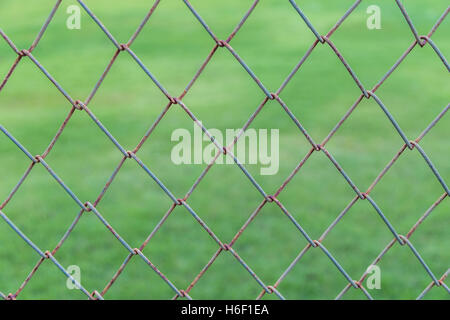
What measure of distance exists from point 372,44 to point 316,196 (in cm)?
314

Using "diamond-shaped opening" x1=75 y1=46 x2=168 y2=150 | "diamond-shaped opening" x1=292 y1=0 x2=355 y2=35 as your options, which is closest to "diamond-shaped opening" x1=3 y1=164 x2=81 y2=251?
"diamond-shaped opening" x1=75 y1=46 x2=168 y2=150

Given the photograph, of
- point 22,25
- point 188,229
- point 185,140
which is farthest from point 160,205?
point 22,25

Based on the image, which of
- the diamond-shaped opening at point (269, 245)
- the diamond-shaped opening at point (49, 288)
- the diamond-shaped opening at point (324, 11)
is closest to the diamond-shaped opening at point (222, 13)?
the diamond-shaped opening at point (324, 11)

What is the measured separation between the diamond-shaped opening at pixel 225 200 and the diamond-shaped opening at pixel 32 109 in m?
1.10

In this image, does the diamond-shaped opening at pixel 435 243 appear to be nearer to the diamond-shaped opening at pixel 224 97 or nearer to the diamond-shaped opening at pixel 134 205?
the diamond-shaped opening at pixel 134 205

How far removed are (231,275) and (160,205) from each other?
713 millimetres

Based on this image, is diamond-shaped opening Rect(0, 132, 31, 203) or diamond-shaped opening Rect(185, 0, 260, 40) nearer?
diamond-shaped opening Rect(0, 132, 31, 203)

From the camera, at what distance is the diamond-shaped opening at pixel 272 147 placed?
365 centimetres

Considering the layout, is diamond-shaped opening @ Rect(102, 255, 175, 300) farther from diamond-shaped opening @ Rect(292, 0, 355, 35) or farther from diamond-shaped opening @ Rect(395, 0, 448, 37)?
diamond-shaped opening @ Rect(395, 0, 448, 37)

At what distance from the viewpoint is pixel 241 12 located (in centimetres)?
744

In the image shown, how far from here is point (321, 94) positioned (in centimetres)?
478

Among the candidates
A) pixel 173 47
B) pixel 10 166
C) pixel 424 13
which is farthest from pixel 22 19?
pixel 424 13

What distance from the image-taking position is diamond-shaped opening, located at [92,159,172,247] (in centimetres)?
305

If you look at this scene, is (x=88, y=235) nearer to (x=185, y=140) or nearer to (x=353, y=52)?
(x=185, y=140)
